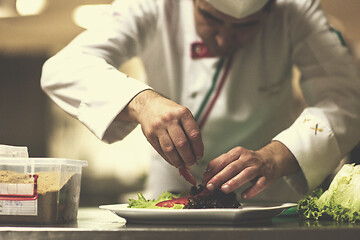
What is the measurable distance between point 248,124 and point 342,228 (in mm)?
901

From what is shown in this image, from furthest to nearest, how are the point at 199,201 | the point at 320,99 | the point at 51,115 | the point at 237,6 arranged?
the point at 51,115 → the point at 320,99 → the point at 237,6 → the point at 199,201

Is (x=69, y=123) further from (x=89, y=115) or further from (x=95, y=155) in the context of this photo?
(x=89, y=115)

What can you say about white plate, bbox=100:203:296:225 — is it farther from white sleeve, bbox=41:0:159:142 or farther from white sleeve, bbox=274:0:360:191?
white sleeve, bbox=274:0:360:191

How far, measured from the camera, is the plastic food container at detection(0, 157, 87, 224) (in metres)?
0.97

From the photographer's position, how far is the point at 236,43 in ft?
5.01

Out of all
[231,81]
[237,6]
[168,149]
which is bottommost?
[168,149]

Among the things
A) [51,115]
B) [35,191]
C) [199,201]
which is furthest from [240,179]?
[51,115]

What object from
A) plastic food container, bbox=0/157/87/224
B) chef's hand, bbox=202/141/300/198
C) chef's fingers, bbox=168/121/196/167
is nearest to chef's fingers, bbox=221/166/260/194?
chef's hand, bbox=202/141/300/198

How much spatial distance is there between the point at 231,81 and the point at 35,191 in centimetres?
89

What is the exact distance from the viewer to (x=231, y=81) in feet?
5.41

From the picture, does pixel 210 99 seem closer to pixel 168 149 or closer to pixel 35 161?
pixel 168 149

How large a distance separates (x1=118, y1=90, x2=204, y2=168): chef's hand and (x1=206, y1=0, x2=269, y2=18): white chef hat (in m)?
0.37

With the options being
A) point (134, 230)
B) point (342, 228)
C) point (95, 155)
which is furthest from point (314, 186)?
point (95, 155)

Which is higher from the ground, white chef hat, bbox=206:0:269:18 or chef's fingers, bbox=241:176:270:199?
white chef hat, bbox=206:0:269:18
